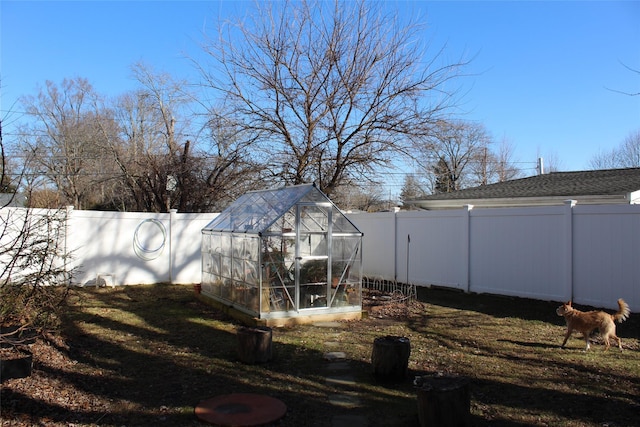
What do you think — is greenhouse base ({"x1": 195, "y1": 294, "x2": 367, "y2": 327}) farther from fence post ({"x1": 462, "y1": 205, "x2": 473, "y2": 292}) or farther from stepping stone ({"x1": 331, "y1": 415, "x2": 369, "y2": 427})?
stepping stone ({"x1": 331, "y1": 415, "x2": 369, "y2": 427})

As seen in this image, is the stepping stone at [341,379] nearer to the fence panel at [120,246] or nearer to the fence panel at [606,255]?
the fence panel at [606,255]

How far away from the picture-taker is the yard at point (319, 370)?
4711 millimetres

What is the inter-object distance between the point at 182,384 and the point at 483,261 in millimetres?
8100

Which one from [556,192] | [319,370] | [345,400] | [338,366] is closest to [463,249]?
[556,192]

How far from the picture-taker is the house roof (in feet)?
40.7

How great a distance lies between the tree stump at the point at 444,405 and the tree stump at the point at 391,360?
1326mm

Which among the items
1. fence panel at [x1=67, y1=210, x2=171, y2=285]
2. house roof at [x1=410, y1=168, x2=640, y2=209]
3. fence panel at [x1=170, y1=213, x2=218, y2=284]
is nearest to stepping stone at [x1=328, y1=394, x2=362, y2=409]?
house roof at [x1=410, y1=168, x2=640, y2=209]

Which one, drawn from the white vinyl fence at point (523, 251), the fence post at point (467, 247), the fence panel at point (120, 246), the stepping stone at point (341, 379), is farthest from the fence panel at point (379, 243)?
the stepping stone at point (341, 379)

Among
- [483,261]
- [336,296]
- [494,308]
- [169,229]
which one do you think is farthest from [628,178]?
[169,229]

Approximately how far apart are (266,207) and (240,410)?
589 centimetres

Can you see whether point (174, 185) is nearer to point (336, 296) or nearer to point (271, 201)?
point (271, 201)

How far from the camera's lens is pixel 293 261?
9.30 m

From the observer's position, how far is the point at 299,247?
31.0 ft

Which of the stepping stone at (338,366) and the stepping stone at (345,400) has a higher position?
the stepping stone at (338,366)
